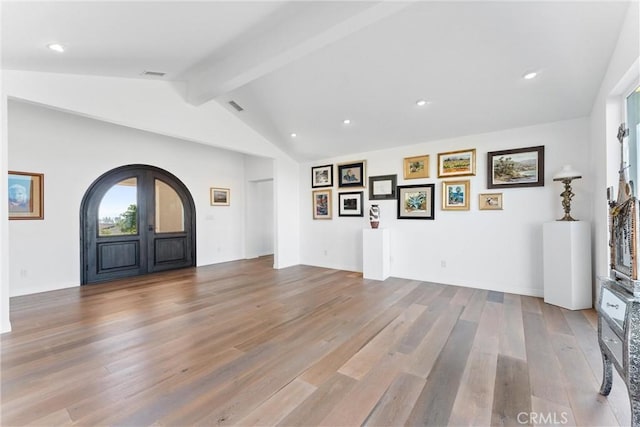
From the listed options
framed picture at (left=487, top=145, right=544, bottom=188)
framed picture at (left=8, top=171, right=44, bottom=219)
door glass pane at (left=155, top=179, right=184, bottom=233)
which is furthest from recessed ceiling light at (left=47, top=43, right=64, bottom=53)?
framed picture at (left=487, top=145, right=544, bottom=188)

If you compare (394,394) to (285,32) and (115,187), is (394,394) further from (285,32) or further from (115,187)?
(115,187)

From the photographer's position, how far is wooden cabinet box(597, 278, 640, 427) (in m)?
1.40

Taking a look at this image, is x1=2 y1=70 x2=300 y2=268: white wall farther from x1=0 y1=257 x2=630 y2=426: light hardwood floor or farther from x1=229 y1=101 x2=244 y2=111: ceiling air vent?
x1=0 y1=257 x2=630 y2=426: light hardwood floor

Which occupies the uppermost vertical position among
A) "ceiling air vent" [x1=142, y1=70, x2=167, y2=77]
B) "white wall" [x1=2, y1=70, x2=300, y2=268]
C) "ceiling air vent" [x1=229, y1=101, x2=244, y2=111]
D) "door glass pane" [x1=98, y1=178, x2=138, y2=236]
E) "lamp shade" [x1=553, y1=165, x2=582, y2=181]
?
"ceiling air vent" [x1=142, y1=70, x2=167, y2=77]

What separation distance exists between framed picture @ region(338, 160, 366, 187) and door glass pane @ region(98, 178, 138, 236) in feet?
14.1

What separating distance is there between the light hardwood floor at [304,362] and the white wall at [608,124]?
3.25ft

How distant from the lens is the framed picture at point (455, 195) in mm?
4430

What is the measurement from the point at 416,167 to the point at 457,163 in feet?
2.25

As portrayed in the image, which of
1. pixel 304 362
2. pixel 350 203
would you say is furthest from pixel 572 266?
pixel 350 203

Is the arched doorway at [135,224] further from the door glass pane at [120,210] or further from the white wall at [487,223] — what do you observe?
the white wall at [487,223]

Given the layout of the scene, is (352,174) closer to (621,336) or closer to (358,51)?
(358,51)

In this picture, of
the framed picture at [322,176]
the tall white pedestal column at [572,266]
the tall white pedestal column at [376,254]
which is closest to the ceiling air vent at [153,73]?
the framed picture at [322,176]

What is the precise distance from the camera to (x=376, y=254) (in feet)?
16.4

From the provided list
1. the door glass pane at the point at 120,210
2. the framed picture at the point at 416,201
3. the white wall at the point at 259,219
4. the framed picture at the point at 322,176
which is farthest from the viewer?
the white wall at the point at 259,219
